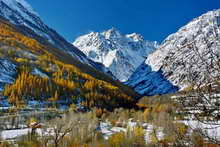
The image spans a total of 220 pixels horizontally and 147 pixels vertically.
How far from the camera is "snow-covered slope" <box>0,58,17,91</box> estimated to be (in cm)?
12419

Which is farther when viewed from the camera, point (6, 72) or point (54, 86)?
point (54, 86)

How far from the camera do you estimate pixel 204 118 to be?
Answer: 4.57 m

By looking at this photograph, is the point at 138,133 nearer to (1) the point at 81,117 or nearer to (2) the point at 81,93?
(1) the point at 81,117

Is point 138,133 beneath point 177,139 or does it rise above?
beneath

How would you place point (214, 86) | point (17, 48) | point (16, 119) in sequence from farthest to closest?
point (17, 48) → point (16, 119) → point (214, 86)

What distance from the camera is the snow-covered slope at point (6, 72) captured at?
124m

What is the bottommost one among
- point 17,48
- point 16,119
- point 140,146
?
point 140,146

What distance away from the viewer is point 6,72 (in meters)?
134

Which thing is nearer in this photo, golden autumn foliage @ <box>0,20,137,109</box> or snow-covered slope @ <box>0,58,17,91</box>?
golden autumn foliage @ <box>0,20,137,109</box>

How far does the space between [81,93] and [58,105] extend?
25.7 m

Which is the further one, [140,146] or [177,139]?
[140,146]

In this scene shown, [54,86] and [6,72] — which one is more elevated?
[6,72]

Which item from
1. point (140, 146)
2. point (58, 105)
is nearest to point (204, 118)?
point (140, 146)

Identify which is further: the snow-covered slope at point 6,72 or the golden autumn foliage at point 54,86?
the snow-covered slope at point 6,72
